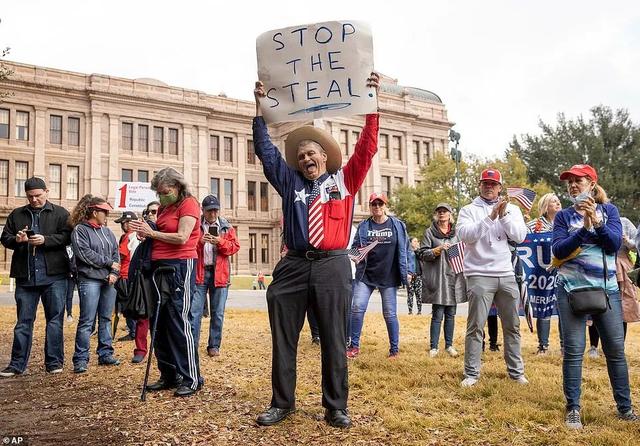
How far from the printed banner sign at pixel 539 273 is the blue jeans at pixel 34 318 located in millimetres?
5810

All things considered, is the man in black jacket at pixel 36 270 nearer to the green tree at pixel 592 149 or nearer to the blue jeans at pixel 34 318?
the blue jeans at pixel 34 318

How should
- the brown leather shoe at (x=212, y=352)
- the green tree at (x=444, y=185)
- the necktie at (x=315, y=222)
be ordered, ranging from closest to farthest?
1. the necktie at (x=315, y=222)
2. the brown leather shoe at (x=212, y=352)
3. the green tree at (x=444, y=185)

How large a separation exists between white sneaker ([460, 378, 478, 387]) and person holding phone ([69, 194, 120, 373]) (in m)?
4.09

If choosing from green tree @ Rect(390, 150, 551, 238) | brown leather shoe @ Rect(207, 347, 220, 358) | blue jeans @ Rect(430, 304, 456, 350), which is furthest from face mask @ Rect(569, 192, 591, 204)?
A: green tree @ Rect(390, 150, 551, 238)

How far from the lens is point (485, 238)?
5941 millimetres

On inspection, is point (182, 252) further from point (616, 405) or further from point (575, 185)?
point (616, 405)

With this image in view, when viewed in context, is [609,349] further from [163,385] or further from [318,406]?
[163,385]

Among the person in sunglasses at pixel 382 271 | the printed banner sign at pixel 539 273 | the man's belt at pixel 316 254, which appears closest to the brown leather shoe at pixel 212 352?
the person in sunglasses at pixel 382 271

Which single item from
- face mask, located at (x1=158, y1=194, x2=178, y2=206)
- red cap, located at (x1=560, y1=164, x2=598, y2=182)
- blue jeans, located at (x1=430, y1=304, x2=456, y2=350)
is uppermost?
red cap, located at (x1=560, y1=164, x2=598, y2=182)

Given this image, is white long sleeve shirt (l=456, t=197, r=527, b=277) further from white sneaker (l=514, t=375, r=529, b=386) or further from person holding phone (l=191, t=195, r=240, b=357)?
person holding phone (l=191, t=195, r=240, b=357)

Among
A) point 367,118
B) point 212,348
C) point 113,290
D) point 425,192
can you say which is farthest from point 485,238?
point 425,192

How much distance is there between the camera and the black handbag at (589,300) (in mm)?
4434

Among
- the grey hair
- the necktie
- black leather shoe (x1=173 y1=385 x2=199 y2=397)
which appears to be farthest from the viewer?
the grey hair

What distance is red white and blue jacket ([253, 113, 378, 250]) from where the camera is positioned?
15.1 ft
